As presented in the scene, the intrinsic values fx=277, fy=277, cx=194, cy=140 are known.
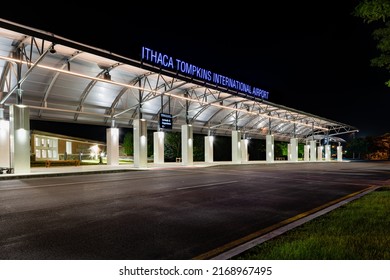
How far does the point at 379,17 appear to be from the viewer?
752 cm

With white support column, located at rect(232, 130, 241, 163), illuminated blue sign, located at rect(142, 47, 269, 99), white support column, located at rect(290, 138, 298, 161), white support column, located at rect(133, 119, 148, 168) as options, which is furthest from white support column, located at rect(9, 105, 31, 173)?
white support column, located at rect(290, 138, 298, 161)

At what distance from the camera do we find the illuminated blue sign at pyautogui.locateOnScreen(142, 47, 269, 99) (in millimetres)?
19969

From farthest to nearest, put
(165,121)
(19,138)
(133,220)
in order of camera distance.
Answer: (165,121), (19,138), (133,220)

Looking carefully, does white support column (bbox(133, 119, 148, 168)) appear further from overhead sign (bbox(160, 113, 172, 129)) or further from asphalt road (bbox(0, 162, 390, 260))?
asphalt road (bbox(0, 162, 390, 260))

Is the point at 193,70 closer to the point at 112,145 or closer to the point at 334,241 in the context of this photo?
the point at 112,145

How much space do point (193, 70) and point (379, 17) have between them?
55.2ft

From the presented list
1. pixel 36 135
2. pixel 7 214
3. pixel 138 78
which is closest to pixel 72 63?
pixel 138 78

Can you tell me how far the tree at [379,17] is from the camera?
275 inches

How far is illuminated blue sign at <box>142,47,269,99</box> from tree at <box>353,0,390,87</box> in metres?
14.2

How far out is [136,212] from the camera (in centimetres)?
744

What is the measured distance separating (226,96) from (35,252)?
87.0 ft

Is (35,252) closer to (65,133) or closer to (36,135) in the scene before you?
(36,135)

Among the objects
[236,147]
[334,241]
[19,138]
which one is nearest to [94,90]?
[19,138]

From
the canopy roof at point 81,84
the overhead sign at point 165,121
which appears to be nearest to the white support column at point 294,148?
the canopy roof at point 81,84
